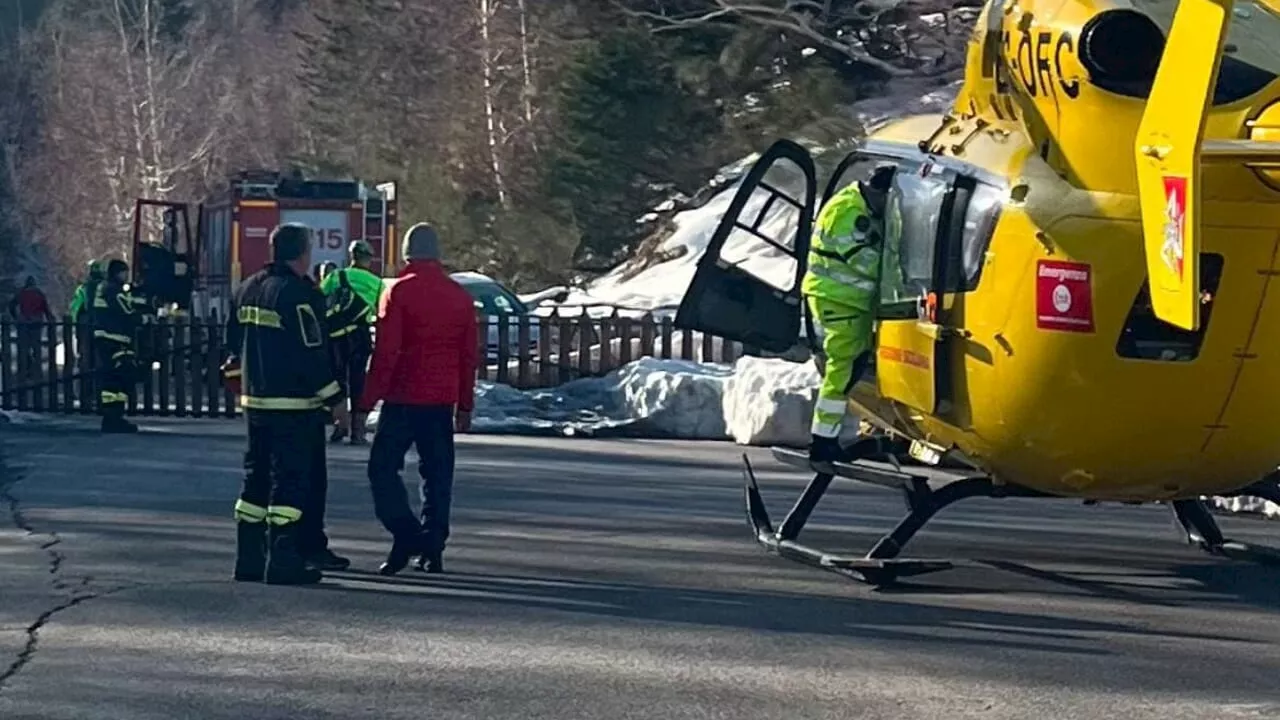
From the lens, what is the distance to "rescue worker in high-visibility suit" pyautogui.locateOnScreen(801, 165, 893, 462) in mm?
11539

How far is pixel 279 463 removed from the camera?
11.0 metres

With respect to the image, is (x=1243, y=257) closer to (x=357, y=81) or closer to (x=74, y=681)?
(x=74, y=681)

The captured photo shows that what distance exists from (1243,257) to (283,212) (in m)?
22.6

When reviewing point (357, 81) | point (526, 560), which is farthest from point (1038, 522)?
point (357, 81)

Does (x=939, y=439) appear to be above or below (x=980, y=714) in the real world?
above

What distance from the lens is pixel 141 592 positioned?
10875 millimetres

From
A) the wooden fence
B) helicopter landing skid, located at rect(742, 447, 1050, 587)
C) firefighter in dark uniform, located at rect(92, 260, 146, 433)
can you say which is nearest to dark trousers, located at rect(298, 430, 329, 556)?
helicopter landing skid, located at rect(742, 447, 1050, 587)

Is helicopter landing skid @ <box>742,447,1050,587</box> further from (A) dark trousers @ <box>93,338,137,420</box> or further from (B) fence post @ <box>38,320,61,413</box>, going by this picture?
(B) fence post @ <box>38,320,61,413</box>

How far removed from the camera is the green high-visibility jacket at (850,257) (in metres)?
11.5

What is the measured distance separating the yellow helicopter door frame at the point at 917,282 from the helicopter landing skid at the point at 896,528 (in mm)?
432

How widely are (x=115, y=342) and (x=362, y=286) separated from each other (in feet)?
12.0

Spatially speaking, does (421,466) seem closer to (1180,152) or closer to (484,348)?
(1180,152)

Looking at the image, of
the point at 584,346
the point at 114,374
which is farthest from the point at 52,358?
the point at 584,346

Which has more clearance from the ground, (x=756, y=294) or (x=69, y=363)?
(x=756, y=294)
